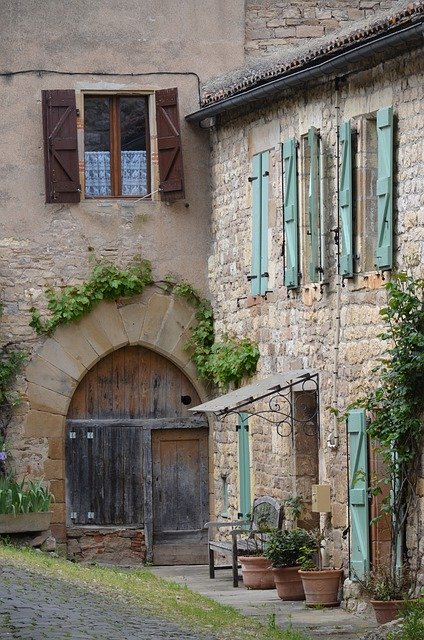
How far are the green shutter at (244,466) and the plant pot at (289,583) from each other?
8.64 feet

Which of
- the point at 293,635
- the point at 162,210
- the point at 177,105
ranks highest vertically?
the point at 177,105

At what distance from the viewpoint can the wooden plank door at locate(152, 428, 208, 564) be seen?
1894cm

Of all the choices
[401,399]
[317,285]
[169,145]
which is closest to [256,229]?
[317,285]

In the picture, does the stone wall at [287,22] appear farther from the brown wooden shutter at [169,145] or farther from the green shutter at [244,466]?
the green shutter at [244,466]

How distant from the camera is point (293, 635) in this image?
455 inches

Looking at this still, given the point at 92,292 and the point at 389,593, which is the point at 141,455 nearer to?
the point at 92,292

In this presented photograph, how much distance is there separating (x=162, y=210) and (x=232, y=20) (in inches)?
93.9

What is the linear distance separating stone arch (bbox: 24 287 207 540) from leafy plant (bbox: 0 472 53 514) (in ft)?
2.24

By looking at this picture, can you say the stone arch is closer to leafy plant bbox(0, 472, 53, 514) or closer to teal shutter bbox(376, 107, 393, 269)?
A: leafy plant bbox(0, 472, 53, 514)

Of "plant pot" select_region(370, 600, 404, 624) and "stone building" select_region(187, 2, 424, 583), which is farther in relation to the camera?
"stone building" select_region(187, 2, 424, 583)

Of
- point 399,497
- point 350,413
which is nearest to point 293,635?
point 399,497

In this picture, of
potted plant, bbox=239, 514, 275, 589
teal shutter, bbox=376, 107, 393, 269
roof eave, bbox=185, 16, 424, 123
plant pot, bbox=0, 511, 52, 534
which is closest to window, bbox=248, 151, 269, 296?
roof eave, bbox=185, 16, 424, 123

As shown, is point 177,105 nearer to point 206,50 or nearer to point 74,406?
point 206,50

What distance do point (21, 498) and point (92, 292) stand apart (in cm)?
260
